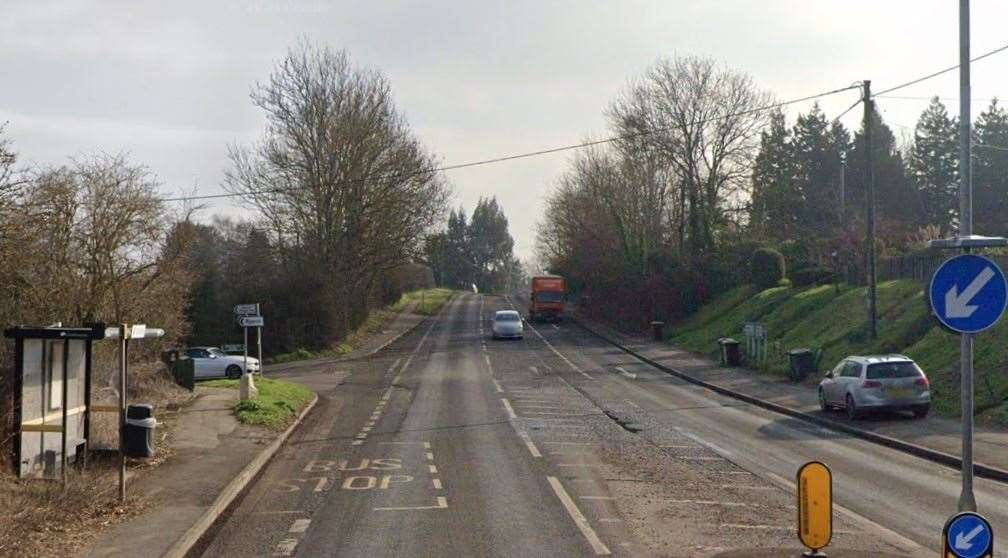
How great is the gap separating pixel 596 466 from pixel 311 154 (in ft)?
A: 133

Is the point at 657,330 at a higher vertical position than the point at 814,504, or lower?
higher

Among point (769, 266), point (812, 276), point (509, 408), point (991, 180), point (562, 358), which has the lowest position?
point (509, 408)

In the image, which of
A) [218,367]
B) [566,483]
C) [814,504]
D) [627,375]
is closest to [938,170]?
[627,375]

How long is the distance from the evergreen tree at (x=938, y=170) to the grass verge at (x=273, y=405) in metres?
60.7

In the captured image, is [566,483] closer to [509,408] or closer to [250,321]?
[509,408]

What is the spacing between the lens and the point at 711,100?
6253cm

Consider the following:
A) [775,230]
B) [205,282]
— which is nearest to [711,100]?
[775,230]

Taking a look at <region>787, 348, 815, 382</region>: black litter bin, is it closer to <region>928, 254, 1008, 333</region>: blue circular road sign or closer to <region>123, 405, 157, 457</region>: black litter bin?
<region>123, 405, 157, 457</region>: black litter bin

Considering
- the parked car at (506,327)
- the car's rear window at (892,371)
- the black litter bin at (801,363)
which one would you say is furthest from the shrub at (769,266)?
the car's rear window at (892,371)

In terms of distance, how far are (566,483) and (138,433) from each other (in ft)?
21.8

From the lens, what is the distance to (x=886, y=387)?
24859mm

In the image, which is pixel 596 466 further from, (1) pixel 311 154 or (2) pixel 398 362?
(1) pixel 311 154

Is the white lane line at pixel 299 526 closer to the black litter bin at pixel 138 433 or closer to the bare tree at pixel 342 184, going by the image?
the black litter bin at pixel 138 433

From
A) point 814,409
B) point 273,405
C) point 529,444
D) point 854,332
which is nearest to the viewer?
point 529,444
